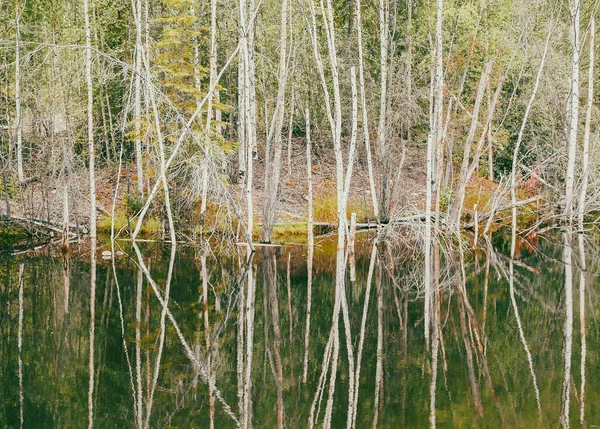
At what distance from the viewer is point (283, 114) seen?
825 inches

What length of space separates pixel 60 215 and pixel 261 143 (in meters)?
10.7

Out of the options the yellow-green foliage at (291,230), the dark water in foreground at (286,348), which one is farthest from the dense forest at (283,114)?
the dark water in foreground at (286,348)

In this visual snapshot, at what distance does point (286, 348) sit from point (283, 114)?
11.9 meters

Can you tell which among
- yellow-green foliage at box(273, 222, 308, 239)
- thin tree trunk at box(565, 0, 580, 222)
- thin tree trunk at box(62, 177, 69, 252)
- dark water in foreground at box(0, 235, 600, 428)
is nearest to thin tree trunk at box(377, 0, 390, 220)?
yellow-green foliage at box(273, 222, 308, 239)

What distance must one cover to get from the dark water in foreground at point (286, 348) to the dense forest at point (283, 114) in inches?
132

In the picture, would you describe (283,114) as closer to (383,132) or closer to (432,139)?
(383,132)

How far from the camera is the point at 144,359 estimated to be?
9.32 metres

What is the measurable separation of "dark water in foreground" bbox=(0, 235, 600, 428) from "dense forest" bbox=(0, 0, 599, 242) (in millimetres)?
3362

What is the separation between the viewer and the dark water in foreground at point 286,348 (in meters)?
7.58

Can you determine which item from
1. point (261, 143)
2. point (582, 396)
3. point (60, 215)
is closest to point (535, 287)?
point (582, 396)

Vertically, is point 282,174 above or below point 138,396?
A: above

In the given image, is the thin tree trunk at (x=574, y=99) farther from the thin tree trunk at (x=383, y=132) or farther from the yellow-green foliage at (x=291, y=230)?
the yellow-green foliage at (x=291, y=230)

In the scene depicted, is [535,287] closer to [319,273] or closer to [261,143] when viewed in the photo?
[319,273]

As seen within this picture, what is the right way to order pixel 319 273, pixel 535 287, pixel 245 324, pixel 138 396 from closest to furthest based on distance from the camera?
pixel 138 396 → pixel 245 324 → pixel 535 287 → pixel 319 273
